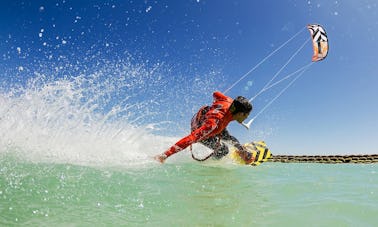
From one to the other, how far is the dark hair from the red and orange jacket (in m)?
0.26

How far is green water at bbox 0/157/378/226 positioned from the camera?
368 cm

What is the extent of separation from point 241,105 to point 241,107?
49mm

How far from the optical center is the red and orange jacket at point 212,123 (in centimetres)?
738

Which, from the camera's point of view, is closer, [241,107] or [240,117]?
[241,107]

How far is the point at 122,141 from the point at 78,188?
5271 millimetres

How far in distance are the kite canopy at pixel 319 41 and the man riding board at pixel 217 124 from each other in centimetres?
236

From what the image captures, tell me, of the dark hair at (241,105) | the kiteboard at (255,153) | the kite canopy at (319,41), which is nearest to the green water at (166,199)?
the dark hair at (241,105)

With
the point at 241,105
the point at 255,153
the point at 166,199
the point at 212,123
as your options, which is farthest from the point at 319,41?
the point at 166,199

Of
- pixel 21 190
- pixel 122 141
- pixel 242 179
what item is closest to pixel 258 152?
pixel 242 179

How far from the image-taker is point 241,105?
7246 millimetres

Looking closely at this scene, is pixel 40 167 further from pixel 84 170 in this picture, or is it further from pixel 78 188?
pixel 78 188

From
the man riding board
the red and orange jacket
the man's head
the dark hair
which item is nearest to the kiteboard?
the man riding board

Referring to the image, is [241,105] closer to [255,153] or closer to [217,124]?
[217,124]

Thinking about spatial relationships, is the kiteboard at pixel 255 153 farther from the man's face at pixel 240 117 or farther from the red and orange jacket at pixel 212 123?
the man's face at pixel 240 117
